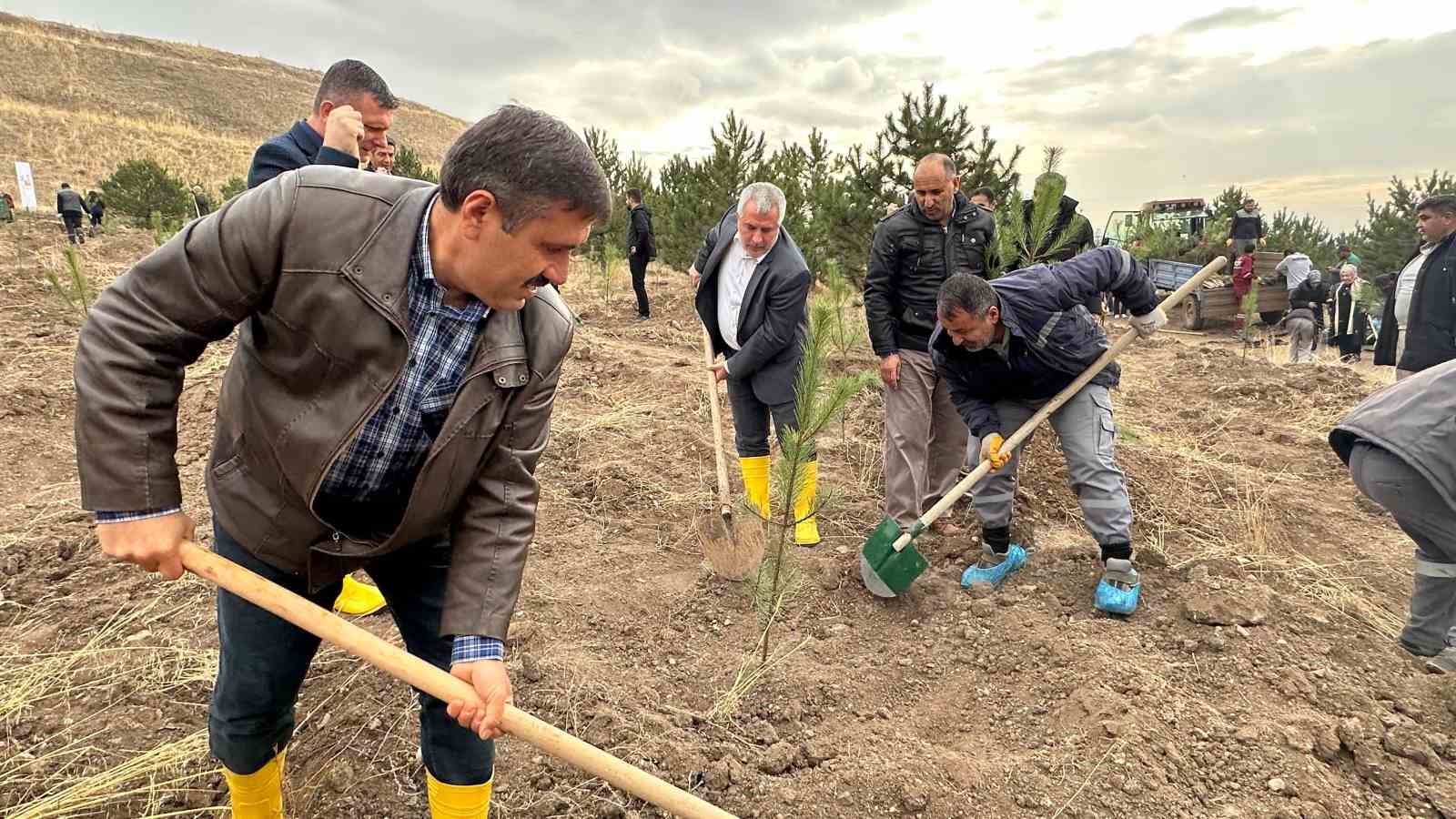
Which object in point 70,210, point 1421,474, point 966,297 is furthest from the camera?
point 70,210

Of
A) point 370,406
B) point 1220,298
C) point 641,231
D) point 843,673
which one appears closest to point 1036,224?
point 843,673

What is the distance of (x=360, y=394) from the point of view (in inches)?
49.4

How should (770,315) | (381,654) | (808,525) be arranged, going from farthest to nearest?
(808,525) < (770,315) < (381,654)

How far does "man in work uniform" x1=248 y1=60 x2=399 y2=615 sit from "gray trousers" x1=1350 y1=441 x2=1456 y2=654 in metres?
3.32

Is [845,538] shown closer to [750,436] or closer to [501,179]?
[750,436]

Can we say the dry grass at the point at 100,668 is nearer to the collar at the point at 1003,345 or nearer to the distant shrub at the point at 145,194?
the collar at the point at 1003,345

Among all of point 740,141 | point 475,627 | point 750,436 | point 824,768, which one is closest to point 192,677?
point 475,627

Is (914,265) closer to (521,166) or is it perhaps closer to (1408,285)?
(521,166)

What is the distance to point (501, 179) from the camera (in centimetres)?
112

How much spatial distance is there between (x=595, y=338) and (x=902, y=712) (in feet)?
19.6

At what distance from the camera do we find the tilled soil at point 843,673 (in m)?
2.07

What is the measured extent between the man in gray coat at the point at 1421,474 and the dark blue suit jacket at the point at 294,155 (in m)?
3.42

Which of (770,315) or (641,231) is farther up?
(641,231)

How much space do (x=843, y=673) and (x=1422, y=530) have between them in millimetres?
1921
